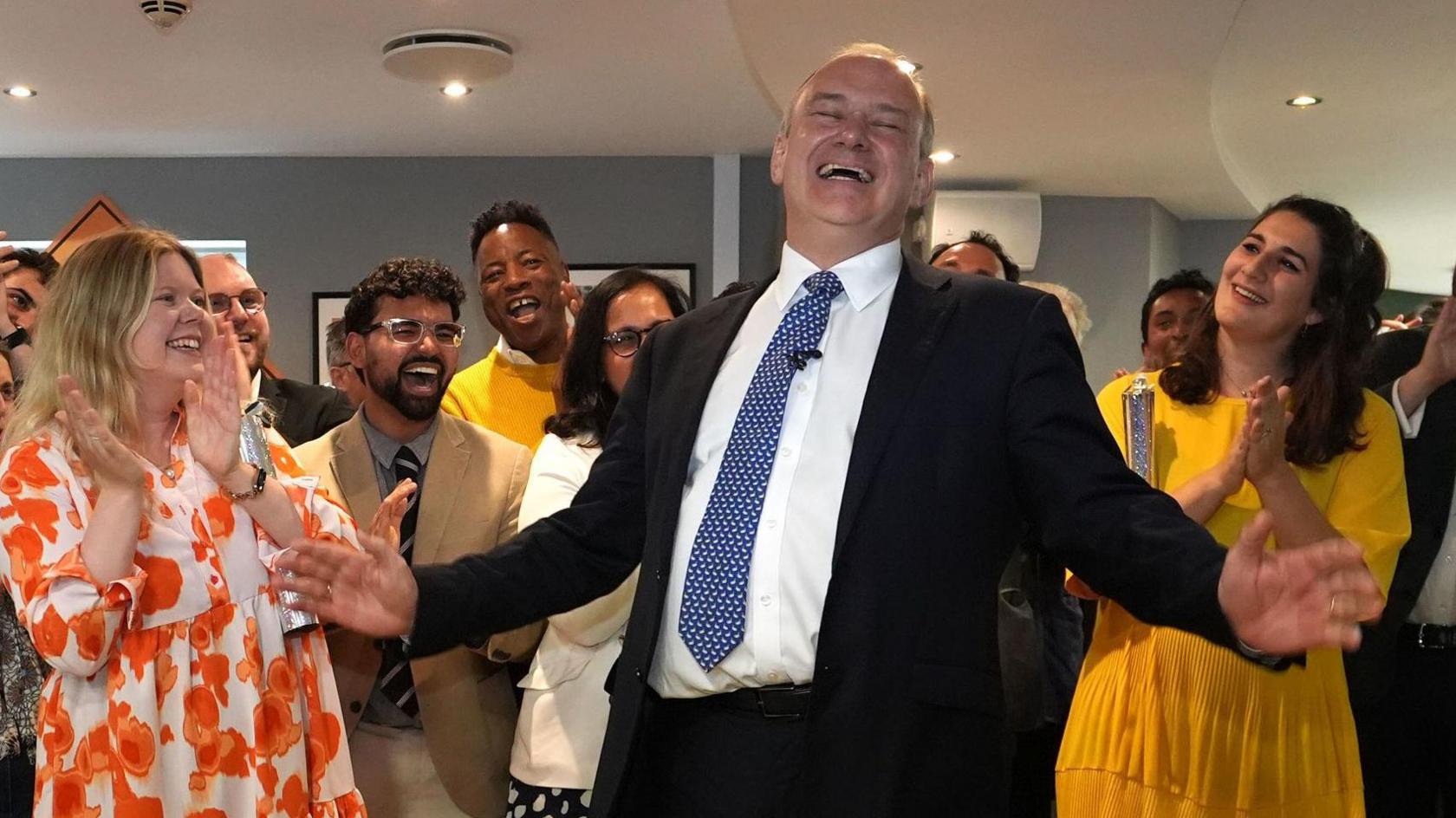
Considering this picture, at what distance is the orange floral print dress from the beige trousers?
34cm

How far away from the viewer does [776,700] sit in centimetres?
163

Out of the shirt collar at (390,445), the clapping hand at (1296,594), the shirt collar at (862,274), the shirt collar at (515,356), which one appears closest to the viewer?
the clapping hand at (1296,594)

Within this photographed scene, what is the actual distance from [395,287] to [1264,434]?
5.98ft

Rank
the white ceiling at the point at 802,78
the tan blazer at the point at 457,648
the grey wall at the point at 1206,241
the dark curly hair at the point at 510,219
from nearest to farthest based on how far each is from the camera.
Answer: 1. the tan blazer at the point at 457,648
2. the dark curly hair at the point at 510,219
3. the white ceiling at the point at 802,78
4. the grey wall at the point at 1206,241

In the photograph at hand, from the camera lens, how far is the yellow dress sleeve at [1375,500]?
96.0 inches

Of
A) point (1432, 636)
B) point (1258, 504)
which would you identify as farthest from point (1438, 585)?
point (1258, 504)

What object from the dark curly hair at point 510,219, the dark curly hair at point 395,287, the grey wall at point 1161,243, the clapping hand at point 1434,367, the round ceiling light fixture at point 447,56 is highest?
the round ceiling light fixture at point 447,56

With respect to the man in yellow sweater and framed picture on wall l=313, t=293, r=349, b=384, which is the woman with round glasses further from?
framed picture on wall l=313, t=293, r=349, b=384

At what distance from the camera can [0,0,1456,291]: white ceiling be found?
5.14 m

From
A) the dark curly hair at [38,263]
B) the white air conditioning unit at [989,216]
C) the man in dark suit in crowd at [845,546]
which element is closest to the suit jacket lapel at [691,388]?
the man in dark suit in crowd at [845,546]

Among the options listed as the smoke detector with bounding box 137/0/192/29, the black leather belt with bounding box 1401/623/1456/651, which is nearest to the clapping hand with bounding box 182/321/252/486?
the black leather belt with bounding box 1401/623/1456/651

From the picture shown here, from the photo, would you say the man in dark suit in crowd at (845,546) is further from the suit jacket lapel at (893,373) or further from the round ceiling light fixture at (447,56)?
the round ceiling light fixture at (447,56)

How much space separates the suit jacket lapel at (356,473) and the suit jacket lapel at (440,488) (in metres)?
0.11

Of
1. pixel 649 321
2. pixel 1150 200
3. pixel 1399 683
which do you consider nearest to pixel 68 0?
pixel 649 321
